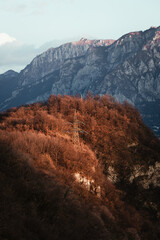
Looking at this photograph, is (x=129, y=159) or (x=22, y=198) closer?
(x=22, y=198)

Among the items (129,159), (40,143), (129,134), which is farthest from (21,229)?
(129,134)

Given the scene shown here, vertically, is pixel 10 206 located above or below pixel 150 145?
above

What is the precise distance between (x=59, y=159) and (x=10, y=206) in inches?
482

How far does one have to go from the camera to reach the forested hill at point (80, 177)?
12.6 meters

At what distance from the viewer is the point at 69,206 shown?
606 inches

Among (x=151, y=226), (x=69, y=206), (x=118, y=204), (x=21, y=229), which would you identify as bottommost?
(x=151, y=226)

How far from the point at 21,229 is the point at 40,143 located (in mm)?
15172

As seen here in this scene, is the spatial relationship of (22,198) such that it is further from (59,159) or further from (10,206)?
(59,159)

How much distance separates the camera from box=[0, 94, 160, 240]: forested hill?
41.2ft

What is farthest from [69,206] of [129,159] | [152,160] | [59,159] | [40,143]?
[152,160]

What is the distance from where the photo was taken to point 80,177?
23.0 m

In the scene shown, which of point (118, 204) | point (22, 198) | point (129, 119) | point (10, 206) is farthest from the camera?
point (129, 119)

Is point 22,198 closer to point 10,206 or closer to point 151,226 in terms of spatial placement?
point 10,206

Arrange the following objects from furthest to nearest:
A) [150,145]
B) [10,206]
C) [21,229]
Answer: [150,145] < [10,206] < [21,229]
